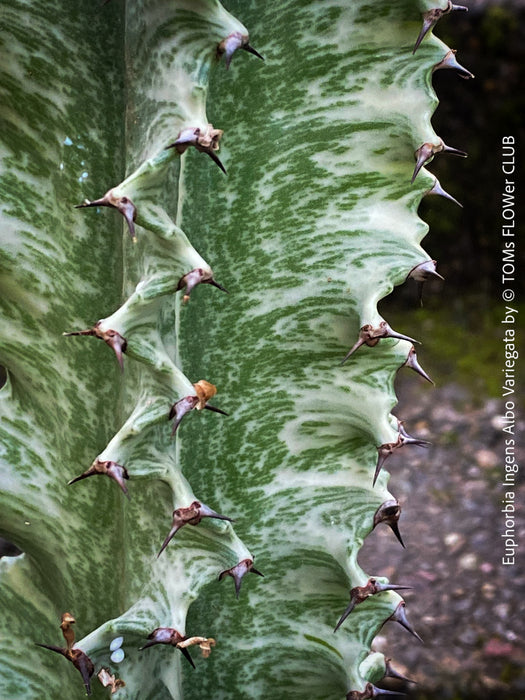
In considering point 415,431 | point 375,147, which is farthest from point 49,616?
point 415,431

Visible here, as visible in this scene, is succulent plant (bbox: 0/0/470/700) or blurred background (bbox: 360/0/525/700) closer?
succulent plant (bbox: 0/0/470/700)

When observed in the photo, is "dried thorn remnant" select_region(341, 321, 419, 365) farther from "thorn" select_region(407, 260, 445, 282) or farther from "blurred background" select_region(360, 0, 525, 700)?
"blurred background" select_region(360, 0, 525, 700)

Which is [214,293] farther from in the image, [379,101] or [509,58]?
[509,58]

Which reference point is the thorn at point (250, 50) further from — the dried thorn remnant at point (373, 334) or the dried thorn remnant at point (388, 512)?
the dried thorn remnant at point (388, 512)

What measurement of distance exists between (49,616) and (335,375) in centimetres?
29

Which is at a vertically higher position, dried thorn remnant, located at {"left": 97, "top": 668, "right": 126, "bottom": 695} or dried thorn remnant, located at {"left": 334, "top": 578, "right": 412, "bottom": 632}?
dried thorn remnant, located at {"left": 334, "top": 578, "right": 412, "bottom": 632}

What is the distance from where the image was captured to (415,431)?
1854mm

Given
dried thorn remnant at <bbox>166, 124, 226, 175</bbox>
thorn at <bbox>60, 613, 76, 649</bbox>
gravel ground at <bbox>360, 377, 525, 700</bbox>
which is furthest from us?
gravel ground at <bbox>360, 377, 525, 700</bbox>

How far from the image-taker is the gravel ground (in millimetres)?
1449

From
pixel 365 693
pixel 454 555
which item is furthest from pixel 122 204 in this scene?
pixel 454 555

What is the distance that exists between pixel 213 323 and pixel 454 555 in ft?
3.73

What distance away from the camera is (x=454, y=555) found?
1.66 metres

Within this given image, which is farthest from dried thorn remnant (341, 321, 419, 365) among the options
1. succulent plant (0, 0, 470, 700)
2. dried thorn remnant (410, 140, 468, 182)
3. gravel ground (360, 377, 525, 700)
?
gravel ground (360, 377, 525, 700)

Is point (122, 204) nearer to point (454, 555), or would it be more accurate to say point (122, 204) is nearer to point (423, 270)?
point (423, 270)
